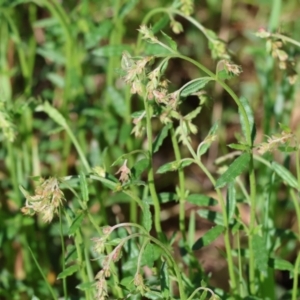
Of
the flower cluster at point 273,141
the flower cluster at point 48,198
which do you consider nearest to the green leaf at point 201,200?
the flower cluster at point 273,141

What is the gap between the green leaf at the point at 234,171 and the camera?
1085 millimetres

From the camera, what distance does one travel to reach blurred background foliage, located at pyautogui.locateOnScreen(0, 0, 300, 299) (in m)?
1.60

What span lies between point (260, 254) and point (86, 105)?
2.56ft

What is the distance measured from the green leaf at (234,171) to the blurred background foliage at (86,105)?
13 centimetres

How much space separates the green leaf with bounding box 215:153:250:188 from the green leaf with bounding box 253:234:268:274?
0.19 m

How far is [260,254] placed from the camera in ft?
3.93

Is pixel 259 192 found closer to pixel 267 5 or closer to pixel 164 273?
pixel 164 273

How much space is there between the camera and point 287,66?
1350 mm

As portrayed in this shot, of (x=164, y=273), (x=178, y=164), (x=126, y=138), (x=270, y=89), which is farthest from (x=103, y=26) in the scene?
(x=164, y=273)

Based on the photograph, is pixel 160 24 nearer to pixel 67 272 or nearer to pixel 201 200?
pixel 201 200

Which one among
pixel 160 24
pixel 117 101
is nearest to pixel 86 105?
pixel 117 101

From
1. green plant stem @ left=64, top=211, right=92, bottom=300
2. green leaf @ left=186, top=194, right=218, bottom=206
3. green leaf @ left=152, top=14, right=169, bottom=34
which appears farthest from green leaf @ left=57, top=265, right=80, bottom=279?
green leaf @ left=152, top=14, right=169, bottom=34

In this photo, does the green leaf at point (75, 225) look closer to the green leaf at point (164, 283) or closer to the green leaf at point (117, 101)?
the green leaf at point (164, 283)

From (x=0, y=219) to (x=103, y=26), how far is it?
1.88 ft
